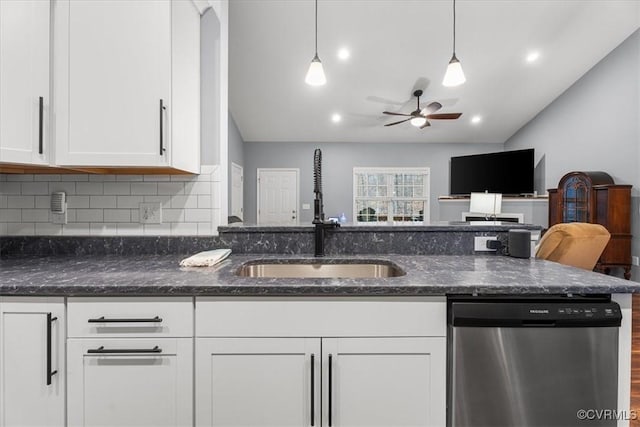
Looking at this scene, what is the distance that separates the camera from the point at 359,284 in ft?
3.56

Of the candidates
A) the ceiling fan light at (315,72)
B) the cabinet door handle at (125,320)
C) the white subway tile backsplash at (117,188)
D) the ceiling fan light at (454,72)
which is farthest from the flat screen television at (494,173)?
the cabinet door handle at (125,320)

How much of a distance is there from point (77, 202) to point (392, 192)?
21.2 ft

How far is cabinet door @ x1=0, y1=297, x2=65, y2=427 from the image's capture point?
42.0 inches

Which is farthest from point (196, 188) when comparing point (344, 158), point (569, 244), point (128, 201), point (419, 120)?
point (344, 158)

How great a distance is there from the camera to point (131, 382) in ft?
3.52

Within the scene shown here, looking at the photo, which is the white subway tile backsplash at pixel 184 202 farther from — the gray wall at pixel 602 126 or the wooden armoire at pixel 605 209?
the gray wall at pixel 602 126

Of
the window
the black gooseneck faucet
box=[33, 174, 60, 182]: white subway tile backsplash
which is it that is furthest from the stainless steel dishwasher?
the window

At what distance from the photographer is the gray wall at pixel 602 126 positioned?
4410 mm

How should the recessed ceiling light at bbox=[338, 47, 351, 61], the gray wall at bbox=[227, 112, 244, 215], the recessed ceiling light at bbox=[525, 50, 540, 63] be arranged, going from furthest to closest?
the gray wall at bbox=[227, 112, 244, 215] < the recessed ceiling light at bbox=[525, 50, 540, 63] < the recessed ceiling light at bbox=[338, 47, 351, 61]

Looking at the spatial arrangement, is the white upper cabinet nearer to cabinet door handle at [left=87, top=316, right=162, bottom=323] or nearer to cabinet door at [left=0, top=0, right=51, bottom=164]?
cabinet door at [left=0, top=0, right=51, bottom=164]

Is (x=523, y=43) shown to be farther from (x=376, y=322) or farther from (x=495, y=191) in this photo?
(x=376, y=322)

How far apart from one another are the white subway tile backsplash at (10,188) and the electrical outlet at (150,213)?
601mm

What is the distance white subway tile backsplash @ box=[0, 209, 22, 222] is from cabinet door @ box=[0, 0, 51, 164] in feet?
1.89

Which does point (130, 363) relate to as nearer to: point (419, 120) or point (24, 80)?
point (24, 80)
